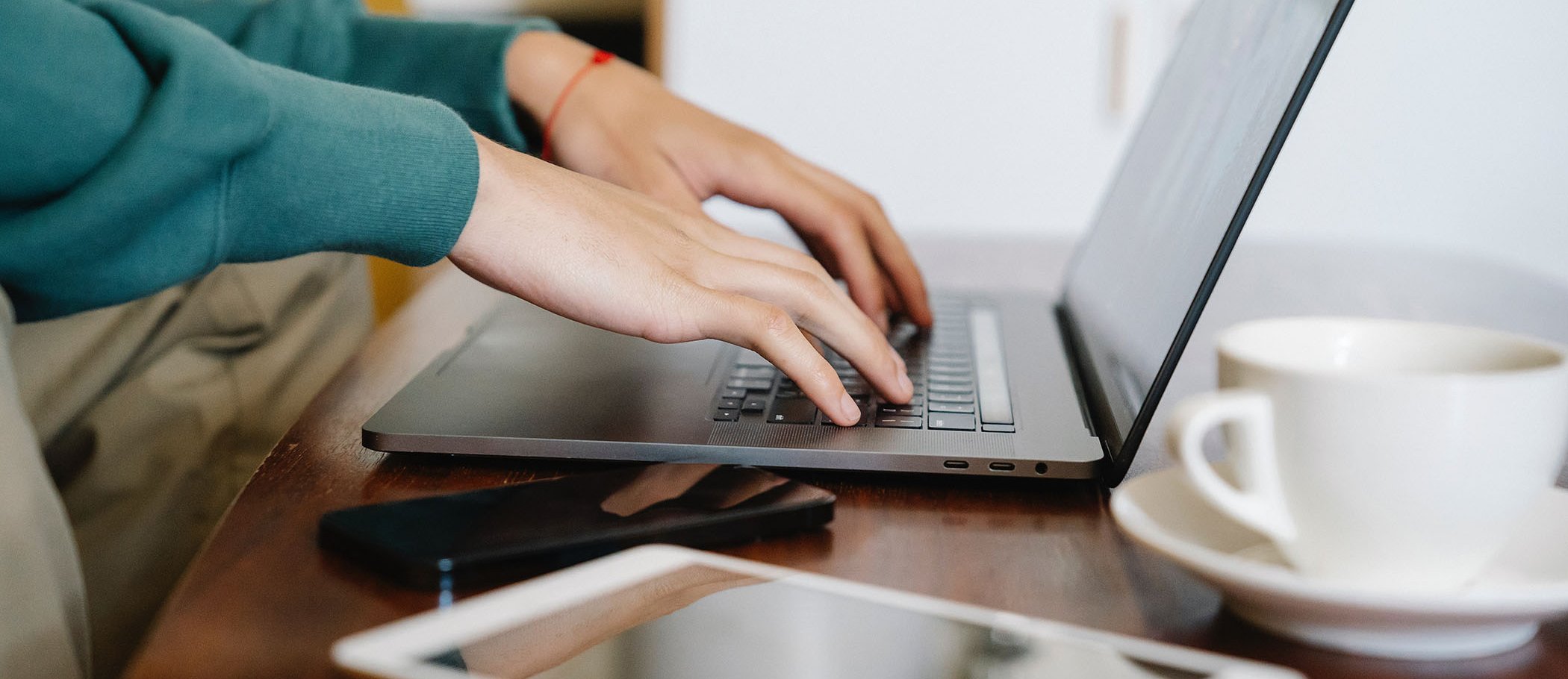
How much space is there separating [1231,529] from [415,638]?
0.23 m

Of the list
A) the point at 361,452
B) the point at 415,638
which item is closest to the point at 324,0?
the point at 361,452

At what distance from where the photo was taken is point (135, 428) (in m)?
0.73

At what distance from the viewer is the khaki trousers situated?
0.44 metres

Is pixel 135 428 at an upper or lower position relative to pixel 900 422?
lower

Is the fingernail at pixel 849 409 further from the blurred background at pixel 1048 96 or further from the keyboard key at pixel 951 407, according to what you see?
the blurred background at pixel 1048 96

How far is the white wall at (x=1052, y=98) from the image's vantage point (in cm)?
217

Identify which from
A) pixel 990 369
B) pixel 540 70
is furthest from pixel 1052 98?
pixel 990 369

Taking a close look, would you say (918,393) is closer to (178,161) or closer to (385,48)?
(178,161)

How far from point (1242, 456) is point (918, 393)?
242mm

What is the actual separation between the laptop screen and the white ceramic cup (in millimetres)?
111

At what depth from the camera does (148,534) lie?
0.70m

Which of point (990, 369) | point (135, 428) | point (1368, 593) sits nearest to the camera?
point (1368, 593)

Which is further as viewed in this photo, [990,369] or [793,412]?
[990,369]

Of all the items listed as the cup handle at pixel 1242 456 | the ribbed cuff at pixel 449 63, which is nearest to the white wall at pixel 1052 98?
the ribbed cuff at pixel 449 63
